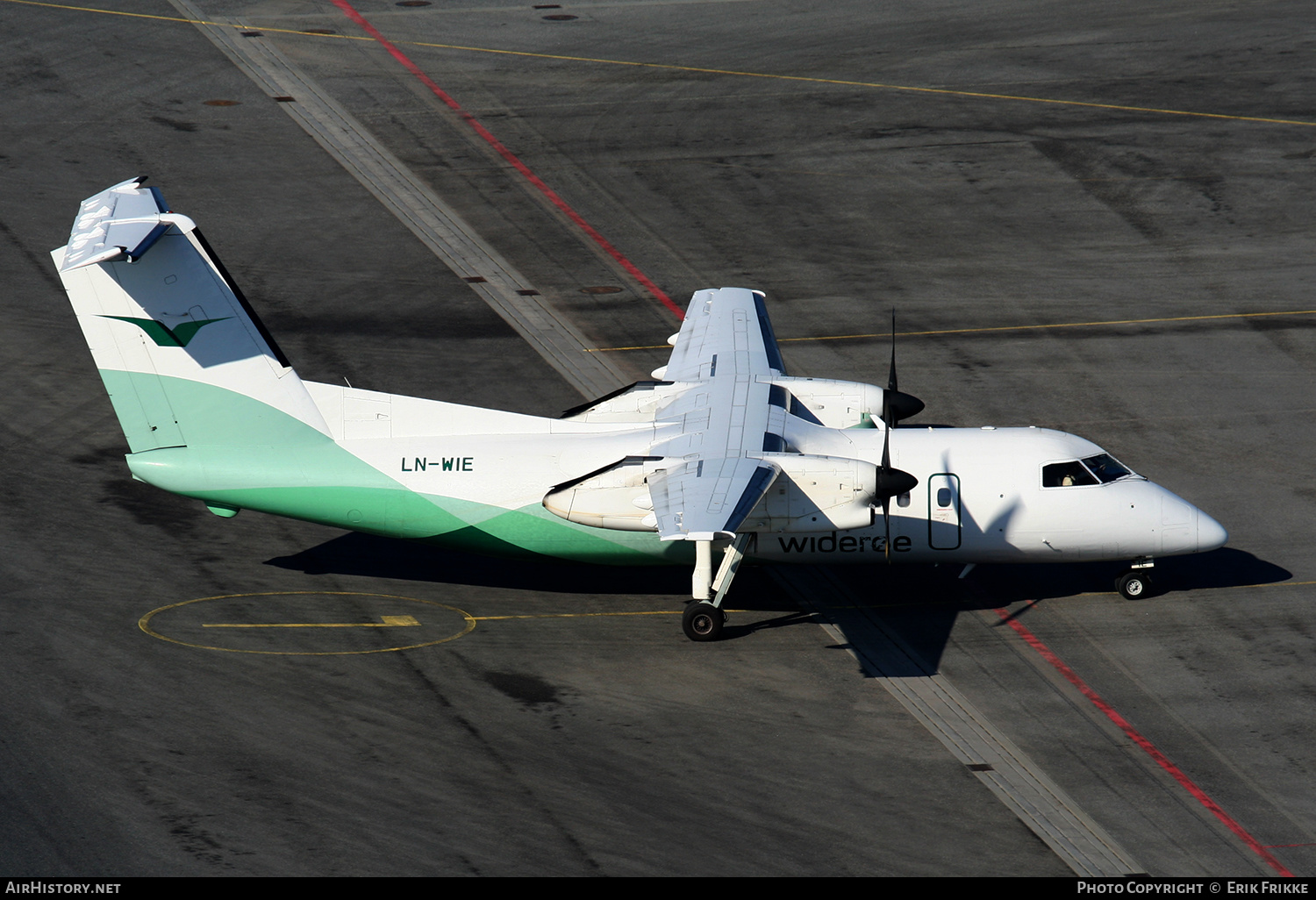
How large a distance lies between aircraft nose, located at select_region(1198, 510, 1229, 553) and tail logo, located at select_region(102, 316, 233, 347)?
54.0 feet

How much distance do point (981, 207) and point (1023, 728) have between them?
2371cm

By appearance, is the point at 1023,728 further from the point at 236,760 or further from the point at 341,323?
the point at 341,323

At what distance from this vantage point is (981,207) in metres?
42.8

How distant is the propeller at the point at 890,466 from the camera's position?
22.2m

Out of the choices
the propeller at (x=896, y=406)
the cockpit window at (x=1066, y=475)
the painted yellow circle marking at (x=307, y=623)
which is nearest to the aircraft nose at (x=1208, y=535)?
the cockpit window at (x=1066, y=475)

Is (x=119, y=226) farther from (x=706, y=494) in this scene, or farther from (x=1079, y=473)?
(x=1079, y=473)

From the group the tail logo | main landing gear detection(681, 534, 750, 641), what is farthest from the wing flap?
the tail logo

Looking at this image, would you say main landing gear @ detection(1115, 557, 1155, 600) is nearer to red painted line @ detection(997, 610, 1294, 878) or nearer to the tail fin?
red painted line @ detection(997, 610, 1294, 878)

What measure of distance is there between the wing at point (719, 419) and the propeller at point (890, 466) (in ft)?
5.34

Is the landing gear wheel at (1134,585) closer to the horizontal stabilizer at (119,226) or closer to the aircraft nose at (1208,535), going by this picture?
the aircraft nose at (1208,535)

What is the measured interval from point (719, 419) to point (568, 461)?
2.56m

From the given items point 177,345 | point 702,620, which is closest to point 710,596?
point 702,620

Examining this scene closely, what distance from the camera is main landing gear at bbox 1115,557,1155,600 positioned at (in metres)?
25.8
